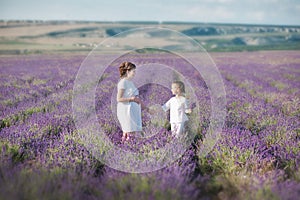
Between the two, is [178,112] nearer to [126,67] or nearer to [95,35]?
[126,67]

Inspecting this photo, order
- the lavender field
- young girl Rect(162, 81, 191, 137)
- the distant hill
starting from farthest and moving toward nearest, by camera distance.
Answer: the distant hill → young girl Rect(162, 81, 191, 137) → the lavender field

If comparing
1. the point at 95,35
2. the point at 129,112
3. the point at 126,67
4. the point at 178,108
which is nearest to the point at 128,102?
the point at 129,112

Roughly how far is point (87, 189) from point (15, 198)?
80 cm

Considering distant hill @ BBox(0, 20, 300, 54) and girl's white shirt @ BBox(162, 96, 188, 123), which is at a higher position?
distant hill @ BBox(0, 20, 300, 54)

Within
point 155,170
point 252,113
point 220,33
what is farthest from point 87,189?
point 220,33

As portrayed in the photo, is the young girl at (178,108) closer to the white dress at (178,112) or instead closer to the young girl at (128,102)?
the white dress at (178,112)

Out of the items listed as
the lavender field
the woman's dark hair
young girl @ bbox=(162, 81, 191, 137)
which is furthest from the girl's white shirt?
the woman's dark hair

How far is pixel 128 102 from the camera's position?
458 centimetres

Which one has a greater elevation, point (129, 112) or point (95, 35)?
point (95, 35)

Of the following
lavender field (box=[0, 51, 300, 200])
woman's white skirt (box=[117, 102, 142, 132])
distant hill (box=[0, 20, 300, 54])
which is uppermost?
distant hill (box=[0, 20, 300, 54])

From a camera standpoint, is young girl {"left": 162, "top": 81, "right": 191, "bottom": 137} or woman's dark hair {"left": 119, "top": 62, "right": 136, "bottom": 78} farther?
young girl {"left": 162, "top": 81, "right": 191, "bottom": 137}

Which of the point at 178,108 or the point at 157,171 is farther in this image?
the point at 178,108

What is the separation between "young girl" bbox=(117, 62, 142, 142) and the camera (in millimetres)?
4465

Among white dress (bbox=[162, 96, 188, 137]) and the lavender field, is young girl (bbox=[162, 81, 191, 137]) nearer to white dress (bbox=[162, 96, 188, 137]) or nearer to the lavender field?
white dress (bbox=[162, 96, 188, 137])
